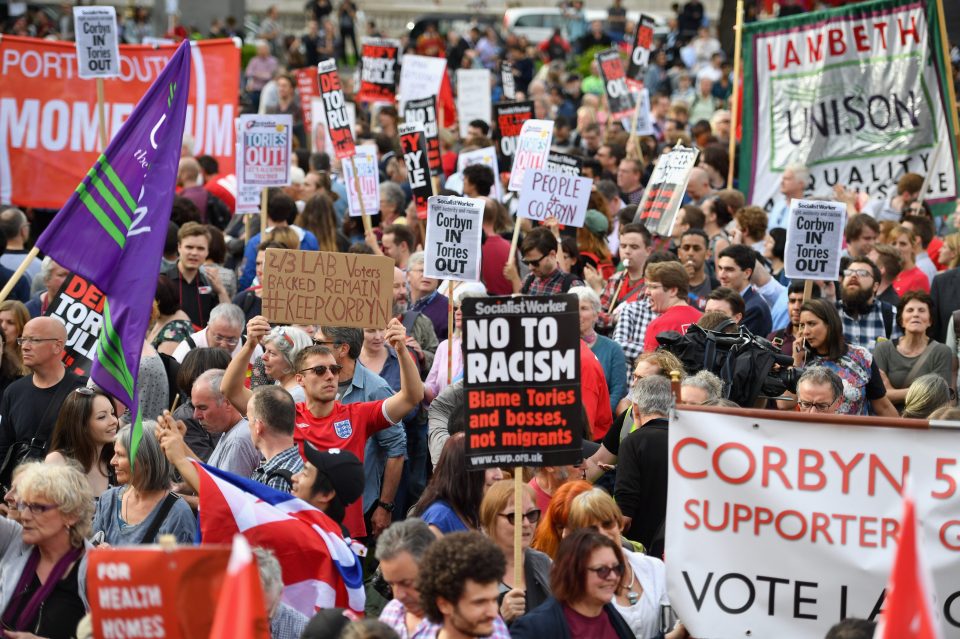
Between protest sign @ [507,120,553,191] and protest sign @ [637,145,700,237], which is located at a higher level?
protest sign @ [507,120,553,191]

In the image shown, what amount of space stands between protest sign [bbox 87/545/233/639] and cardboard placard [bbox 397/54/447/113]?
48.2ft

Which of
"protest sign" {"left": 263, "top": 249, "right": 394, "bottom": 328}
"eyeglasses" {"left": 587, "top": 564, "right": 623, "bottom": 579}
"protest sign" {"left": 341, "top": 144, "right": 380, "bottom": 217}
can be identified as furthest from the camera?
"protest sign" {"left": 341, "top": 144, "right": 380, "bottom": 217}

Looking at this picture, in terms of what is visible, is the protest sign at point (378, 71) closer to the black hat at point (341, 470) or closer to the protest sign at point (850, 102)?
the protest sign at point (850, 102)

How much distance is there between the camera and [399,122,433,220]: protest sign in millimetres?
13344

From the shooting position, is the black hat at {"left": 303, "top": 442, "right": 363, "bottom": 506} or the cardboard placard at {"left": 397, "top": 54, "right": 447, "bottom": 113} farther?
the cardboard placard at {"left": 397, "top": 54, "right": 447, "bottom": 113}

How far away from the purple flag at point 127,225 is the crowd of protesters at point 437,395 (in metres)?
0.39

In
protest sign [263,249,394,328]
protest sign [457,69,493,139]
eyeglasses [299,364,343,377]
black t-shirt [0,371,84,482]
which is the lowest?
black t-shirt [0,371,84,482]

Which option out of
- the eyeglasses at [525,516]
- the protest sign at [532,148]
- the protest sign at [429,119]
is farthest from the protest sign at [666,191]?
the eyeglasses at [525,516]

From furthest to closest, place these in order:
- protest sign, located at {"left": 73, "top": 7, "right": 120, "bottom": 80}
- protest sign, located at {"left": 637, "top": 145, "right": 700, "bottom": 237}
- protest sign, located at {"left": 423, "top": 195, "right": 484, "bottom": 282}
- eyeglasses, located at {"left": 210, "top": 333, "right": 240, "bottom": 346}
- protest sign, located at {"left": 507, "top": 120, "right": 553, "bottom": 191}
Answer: protest sign, located at {"left": 73, "top": 7, "right": 120, "bottom": 80} < protest sign, located at {"left": 507, "top": 120, "right": 553, "bottom": 191} < protest sign, located at {"left": 637, "top": 145, "right": 700, "bottom": 237} < protest sign, located at {"left": 423, "top": 195, "right": 484, "bottom": 282} < eyeglasses, located at {"left": 210, "top": 333, "right": 240, "bottom": 346}

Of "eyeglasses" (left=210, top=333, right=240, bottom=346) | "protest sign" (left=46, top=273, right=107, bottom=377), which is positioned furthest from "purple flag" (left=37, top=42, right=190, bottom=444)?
"eyeglasses" (left=210, top=333, right=240, bottom=346)

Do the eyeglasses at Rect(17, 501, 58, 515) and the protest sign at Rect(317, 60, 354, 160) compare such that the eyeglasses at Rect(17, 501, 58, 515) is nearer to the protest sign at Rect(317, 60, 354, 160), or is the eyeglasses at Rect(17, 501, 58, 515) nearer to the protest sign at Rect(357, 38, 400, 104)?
the protest sign at Rect(317, 60, 354, 160)

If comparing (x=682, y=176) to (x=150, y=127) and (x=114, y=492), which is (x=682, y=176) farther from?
(x=114, y=492)

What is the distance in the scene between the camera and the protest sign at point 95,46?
1331 cm

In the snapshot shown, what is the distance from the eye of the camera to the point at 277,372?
825cm
